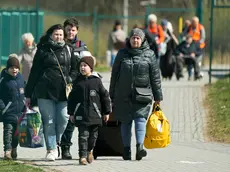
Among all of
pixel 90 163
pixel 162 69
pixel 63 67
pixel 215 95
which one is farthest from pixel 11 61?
pixel 162 69

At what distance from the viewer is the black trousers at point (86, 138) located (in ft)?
40.7

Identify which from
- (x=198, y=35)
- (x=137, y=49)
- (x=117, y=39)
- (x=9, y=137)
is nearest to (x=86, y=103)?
(x=137, y=49)

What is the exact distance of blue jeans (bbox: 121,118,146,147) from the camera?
13062 mm

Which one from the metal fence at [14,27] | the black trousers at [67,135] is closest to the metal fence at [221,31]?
the metal fence at [14,27]

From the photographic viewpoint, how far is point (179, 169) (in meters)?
12.3

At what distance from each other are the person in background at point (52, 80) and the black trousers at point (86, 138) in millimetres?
461

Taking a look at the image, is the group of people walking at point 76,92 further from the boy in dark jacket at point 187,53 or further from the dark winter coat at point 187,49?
the dark winter coat at point 187,49

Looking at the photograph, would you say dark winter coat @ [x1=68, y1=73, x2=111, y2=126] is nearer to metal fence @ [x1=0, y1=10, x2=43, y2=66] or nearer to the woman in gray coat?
the woman in gray coat

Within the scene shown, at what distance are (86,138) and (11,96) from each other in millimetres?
1215

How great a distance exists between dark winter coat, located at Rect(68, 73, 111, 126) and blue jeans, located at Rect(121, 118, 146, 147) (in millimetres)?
694

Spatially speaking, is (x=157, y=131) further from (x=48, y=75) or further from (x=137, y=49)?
(x=48, y=75)

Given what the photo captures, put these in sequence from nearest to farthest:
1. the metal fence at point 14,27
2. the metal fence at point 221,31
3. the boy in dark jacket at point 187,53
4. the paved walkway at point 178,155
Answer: the paved walkway at point 178,155 < the metal fence at point 221,31 < the boy in dark jacket at point 187,53 < the metal fence at point 14,27

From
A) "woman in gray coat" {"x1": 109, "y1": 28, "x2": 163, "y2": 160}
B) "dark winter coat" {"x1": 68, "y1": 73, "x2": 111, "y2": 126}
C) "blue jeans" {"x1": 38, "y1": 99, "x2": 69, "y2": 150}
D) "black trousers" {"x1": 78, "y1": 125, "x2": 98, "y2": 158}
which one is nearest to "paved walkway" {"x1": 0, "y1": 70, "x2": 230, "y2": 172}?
"black trousers" {"x1": 78, "y1": 125, "x2": 98, "y2": 158}

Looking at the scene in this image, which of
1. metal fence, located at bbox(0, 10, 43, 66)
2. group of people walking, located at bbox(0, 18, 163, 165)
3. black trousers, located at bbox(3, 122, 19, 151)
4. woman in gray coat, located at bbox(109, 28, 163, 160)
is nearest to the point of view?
group of people walking, located at bbox(0, 18, 163, 165)
